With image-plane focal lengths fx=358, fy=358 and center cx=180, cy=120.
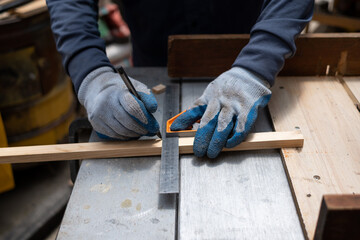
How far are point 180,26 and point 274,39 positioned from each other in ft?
2.19

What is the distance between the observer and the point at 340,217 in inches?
31.0

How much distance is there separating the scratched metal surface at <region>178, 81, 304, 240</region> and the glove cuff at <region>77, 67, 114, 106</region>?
446 mm

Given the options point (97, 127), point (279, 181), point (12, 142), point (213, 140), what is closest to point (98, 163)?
point (97, 127)

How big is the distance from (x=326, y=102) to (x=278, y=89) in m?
0.21

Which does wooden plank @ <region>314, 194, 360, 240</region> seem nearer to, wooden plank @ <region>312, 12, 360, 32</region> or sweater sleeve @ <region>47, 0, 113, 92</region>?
sweater sleeve @ <region>47, 0, 113, 92</region>

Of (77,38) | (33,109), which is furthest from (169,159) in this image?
(33,109)

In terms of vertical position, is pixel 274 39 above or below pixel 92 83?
above

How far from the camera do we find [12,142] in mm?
2520

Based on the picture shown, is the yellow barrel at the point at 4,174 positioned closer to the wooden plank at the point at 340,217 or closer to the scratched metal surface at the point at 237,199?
the scratched metal surface at the point at 237,199

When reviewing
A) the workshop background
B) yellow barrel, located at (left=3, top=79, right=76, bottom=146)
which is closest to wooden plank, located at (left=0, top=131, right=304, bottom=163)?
the workshop background

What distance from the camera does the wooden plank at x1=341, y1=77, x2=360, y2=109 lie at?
1489 mm

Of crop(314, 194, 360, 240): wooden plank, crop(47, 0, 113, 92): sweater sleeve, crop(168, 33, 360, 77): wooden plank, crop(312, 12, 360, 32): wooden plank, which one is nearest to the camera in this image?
crop(314, 194, 360, 240): wooden plank

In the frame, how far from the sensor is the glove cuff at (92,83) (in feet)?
4.59

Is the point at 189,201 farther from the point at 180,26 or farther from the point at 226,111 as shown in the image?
the point at 180,26
